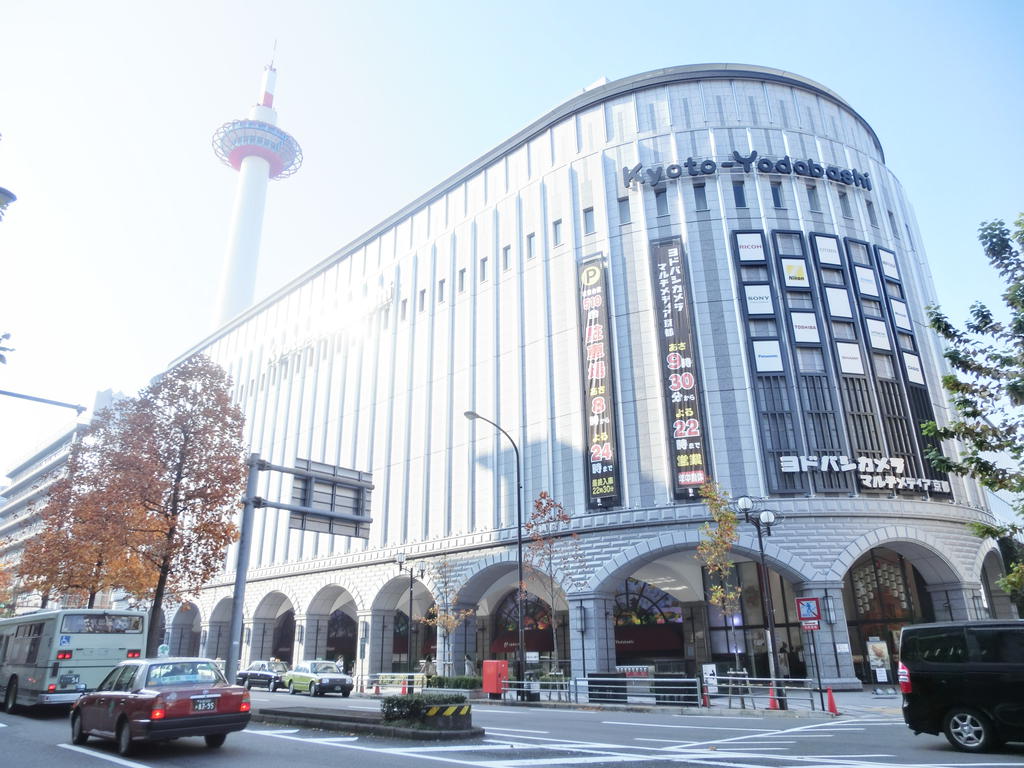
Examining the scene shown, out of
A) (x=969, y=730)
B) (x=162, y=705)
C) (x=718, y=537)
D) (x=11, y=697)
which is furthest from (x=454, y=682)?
(x=969, y=730)

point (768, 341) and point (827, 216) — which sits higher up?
point (827, 216)

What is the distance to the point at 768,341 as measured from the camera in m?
30.7

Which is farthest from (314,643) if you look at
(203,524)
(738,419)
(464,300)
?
(738,419)

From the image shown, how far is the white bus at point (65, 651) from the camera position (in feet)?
57.1

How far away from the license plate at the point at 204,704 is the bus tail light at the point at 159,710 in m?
0.46

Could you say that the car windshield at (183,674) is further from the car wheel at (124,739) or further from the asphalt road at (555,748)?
the asphalt road at (555,748)

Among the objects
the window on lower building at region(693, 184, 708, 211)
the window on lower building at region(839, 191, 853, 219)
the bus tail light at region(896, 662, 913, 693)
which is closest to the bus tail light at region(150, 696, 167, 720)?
the bus tail light at region(896, 662, 913, 693)

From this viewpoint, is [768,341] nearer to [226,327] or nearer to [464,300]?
[464,300]

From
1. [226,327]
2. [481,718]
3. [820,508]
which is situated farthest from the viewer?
[226,327]

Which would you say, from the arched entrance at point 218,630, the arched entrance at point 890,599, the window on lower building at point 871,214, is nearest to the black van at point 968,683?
the arched entrance at point 890,599

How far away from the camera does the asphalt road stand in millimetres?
9695

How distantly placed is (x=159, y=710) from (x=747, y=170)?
33593 millimetres

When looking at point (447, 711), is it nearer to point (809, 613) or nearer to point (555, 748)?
point (555, 748)

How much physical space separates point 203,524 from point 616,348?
65.1 feet
